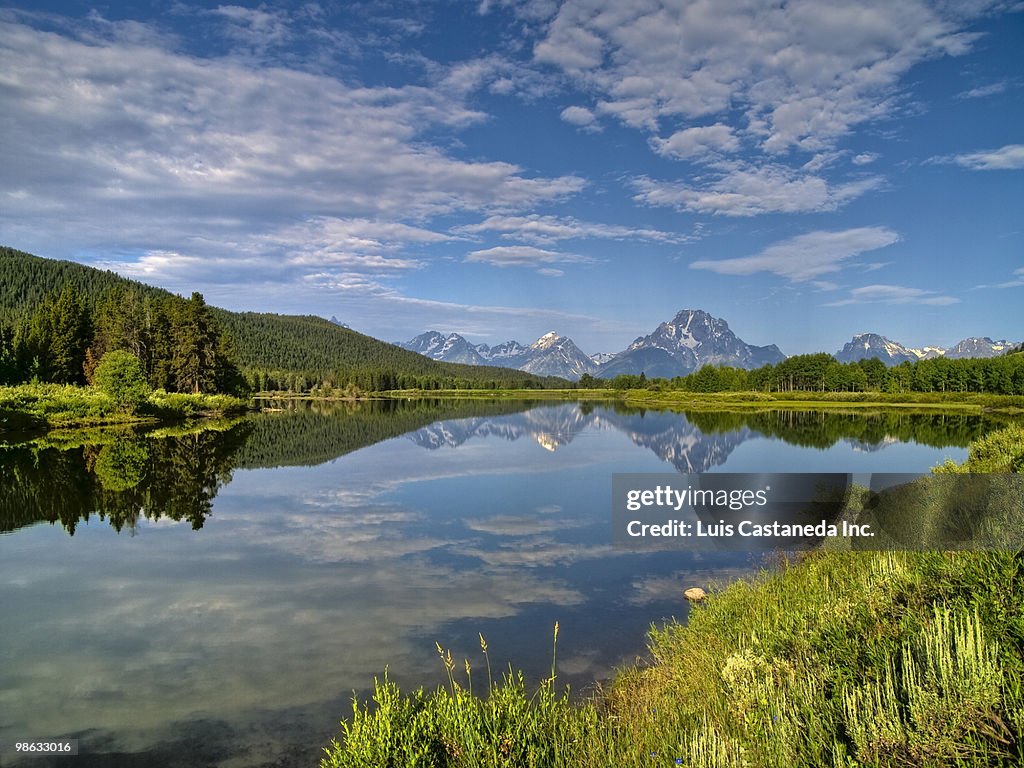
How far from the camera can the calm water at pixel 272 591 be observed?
10227mm

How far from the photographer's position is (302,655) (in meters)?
12.4

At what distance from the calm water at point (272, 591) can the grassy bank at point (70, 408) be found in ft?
60.9

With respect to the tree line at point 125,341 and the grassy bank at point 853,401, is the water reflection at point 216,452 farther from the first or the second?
the grassy bank at point 853,401

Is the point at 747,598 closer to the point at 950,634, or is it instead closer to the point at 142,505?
the point at 950,634

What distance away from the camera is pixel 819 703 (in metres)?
6.35

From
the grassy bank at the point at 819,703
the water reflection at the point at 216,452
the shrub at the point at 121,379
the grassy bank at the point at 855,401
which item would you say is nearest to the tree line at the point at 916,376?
the grassy bank at the point at 855,401

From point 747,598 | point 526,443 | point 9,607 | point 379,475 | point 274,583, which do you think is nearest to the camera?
point 747,598

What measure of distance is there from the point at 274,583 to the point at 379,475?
2098 centimetres

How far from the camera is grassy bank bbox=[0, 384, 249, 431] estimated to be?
54344 mm

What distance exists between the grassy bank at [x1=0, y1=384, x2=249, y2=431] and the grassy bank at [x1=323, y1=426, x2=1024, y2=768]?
61698 mm

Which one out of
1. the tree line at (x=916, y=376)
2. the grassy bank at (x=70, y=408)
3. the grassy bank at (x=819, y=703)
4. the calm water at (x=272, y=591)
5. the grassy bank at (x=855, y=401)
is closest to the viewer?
the grassy bank at (x=819, y=703)

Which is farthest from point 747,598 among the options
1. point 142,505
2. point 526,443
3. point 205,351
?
point 205,351

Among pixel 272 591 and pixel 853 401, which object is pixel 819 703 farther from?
pixel 853 401

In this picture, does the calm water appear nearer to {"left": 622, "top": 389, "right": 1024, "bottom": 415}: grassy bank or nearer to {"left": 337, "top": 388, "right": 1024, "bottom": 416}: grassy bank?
{"left": 622, "top": 389, "right": 1024, "bottom": 415}: grassy bank
